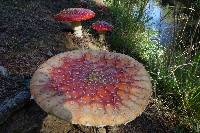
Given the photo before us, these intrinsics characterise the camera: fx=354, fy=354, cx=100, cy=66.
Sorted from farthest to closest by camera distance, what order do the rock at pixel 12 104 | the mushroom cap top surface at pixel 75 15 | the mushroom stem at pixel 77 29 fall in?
the mushroom stem at pixel 77 29
the mushroom cap top surface at pixel 75 15
the rock at pixel 12 104

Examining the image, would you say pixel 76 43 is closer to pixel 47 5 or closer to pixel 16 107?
pixel 47 5

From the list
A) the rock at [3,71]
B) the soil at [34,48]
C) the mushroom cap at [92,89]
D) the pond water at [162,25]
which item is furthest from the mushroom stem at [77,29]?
the mushroom cap at [92,89]

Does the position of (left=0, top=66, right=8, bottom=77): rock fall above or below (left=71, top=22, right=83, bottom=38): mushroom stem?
above

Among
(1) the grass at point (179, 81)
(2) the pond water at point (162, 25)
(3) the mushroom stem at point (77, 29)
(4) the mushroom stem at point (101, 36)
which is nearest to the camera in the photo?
(1) the grass at point (179, 81)

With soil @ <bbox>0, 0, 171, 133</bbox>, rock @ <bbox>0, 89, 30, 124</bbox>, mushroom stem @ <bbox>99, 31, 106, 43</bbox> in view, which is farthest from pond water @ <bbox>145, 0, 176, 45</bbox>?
rock @ <bbox>0, 89, 30, 124</bbox>

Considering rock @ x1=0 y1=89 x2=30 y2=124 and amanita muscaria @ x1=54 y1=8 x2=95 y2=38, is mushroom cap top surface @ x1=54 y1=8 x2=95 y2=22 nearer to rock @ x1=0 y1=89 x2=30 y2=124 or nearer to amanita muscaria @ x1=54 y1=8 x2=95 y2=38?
amanita muscaria @ x1=54 y1=8 x2=95 y2=38

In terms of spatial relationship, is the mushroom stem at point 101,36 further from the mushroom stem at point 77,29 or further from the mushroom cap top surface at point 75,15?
the mushroom cap top surface at point 75,15
